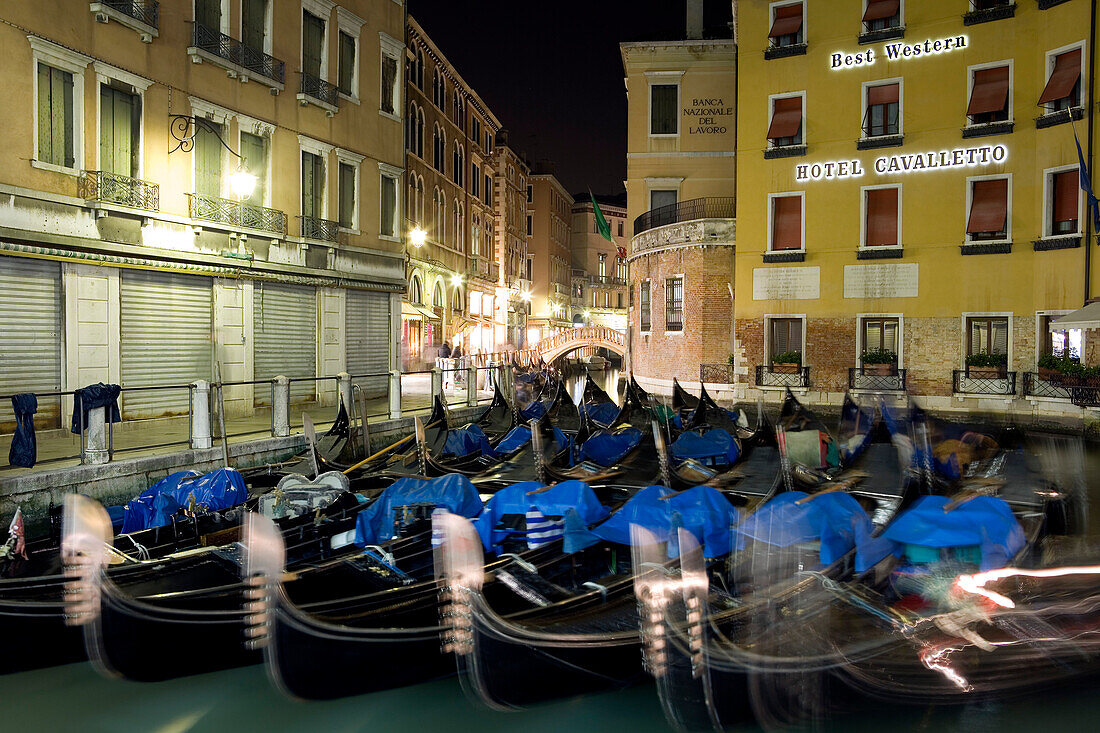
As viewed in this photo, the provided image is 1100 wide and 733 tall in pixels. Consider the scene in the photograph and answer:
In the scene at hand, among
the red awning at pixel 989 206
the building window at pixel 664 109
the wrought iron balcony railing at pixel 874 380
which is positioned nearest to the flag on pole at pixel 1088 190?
the red awning at pixel 989 206

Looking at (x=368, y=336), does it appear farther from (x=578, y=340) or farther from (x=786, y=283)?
(x=578, y=340)

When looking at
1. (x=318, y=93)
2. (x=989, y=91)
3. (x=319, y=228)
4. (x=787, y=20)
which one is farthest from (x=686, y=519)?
(x=787, y=20)

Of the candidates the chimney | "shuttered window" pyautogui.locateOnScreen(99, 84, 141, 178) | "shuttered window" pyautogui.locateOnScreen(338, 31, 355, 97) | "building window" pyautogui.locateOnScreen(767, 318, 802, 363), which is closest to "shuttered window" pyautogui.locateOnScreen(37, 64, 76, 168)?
"shuttered window" pyautogui.locateOnScreen(99, 84, 141, 178)

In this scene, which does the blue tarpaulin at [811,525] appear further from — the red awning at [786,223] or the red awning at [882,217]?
the red awning at [786,223]

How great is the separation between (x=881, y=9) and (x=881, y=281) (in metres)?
4.89

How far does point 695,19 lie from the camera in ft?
61.2

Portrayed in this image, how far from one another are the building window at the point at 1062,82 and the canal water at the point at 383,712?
440 inches

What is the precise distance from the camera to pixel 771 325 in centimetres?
1523

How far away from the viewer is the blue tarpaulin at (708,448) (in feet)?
30.9

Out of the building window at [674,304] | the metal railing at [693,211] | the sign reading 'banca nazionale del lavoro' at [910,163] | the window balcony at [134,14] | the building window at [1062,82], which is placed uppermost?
the building window at [1062,82]

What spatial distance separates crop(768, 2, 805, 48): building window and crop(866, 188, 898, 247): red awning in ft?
10.9

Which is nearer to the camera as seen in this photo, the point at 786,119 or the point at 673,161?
the point at 786,119

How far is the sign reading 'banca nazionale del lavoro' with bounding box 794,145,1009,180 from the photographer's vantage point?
44.1 ft

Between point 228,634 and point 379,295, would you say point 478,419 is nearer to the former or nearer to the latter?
point 379,295
